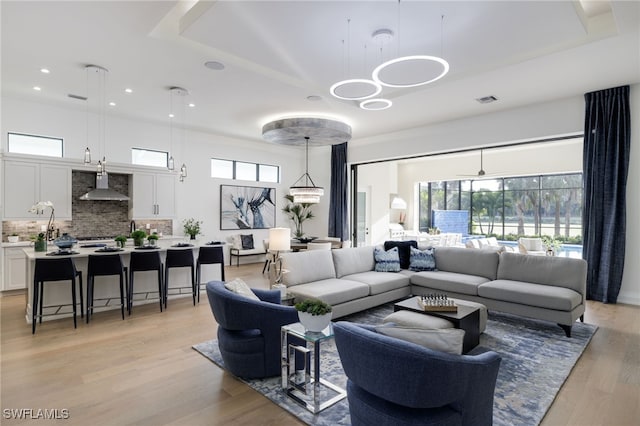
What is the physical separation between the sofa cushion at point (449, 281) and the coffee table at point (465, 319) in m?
1.04

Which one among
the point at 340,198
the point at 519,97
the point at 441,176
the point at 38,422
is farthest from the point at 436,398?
the point at 441,176

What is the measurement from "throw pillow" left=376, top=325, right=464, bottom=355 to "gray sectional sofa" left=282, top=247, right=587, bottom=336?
226 cm

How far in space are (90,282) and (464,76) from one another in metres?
5.94

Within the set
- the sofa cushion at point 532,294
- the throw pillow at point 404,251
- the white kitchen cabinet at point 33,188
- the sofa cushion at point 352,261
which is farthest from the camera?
the white kitchen cabinet at point 33,188

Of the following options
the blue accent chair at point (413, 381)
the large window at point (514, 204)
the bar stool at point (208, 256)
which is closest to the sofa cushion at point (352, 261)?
the bar stool at point (208, 256)

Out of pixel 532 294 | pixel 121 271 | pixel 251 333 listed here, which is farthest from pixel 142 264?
pixel 532 294

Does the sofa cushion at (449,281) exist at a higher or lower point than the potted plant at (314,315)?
lower

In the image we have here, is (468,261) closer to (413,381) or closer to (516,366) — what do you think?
(516,366)

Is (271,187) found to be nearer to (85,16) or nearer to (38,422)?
(85,16)

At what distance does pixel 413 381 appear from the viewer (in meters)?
1.70

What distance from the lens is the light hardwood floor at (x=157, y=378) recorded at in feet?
8.00

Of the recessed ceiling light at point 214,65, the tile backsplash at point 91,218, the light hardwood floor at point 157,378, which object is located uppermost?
the recessed ceiling light at point 214,65

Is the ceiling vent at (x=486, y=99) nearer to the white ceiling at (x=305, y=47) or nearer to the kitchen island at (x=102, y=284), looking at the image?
the white ceiling at (x=305, y=47)

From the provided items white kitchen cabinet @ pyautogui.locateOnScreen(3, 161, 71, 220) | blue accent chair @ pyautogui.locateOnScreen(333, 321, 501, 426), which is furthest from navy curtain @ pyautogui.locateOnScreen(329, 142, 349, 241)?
blue accent chair @ pyautogui.locateOnScreen(333, 321, 501, 426)
